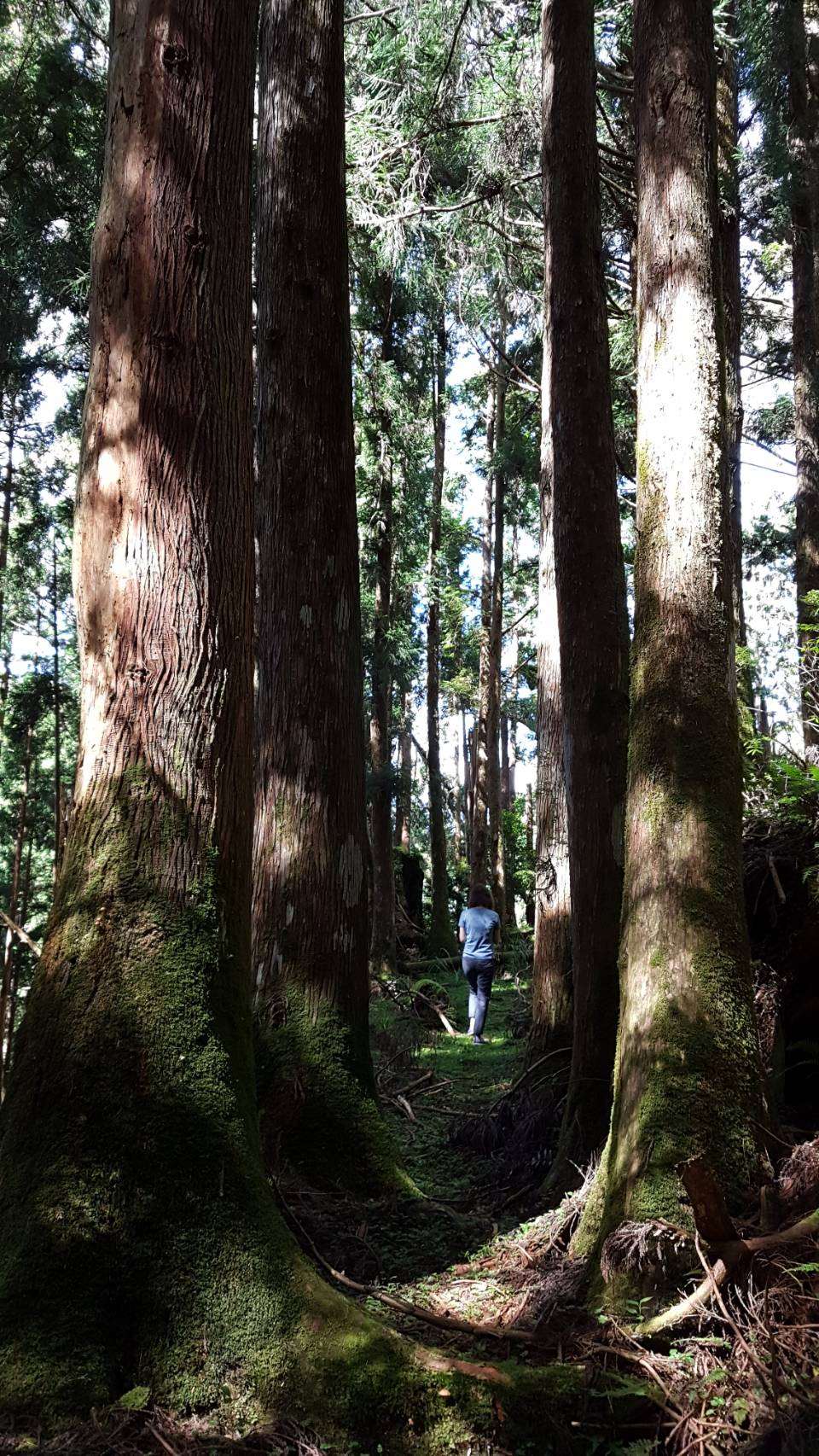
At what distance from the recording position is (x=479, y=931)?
11.9m

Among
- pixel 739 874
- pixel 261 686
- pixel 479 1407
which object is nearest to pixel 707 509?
pixel 739 874

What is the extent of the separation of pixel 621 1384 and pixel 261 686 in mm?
4263

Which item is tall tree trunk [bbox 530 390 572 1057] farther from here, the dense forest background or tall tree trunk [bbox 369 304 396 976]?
tall tree trunk [bbox 369 304 396 976]

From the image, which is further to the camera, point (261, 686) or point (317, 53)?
point (317, 53)

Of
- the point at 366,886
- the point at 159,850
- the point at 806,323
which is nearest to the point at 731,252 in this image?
the point at 806,323

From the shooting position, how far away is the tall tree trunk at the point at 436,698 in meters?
21.2

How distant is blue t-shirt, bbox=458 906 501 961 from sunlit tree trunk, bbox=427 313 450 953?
885 cm

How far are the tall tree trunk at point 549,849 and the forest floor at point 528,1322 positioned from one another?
0.47m

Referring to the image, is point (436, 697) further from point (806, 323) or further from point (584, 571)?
point (584, 571)

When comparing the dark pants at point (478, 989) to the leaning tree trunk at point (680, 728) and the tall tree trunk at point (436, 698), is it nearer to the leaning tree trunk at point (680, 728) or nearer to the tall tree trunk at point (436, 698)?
the leaning tree trunk at point (680, 728)

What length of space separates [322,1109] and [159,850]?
2.70m

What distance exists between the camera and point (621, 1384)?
2977 millimetres

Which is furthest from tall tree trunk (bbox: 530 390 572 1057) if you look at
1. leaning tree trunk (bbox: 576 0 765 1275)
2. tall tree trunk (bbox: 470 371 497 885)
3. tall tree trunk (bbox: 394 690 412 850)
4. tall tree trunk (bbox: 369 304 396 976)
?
tall tree trunk (bbox: 470 371 497 885)

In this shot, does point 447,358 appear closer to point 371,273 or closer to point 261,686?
point 371,273
